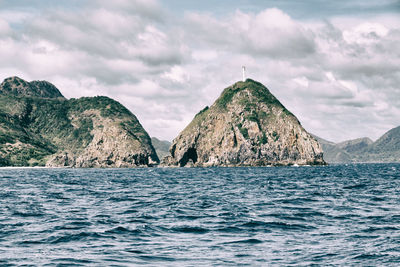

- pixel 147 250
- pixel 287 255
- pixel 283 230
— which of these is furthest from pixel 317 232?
pixel 147 250

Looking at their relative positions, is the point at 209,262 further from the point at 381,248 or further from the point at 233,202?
the point at 233,202

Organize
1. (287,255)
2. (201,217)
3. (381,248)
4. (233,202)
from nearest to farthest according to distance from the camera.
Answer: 1. (287,255)
2. (381,248)
3. (201,217)
4. (233,202)

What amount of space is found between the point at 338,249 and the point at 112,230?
50.9 feet

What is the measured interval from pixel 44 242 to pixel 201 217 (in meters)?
14.3

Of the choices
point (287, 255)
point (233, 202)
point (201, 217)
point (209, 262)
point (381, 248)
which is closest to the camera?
point (209, 262)

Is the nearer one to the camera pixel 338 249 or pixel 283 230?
pixel 338 249

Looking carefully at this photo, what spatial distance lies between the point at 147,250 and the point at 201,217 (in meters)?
12.9

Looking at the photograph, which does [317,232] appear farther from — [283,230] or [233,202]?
[233,202]

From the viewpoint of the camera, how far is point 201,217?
34750 millimetres

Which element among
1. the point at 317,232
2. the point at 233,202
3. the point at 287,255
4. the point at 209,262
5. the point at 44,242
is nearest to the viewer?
the point at 209,262

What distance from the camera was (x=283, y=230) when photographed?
28.8 m

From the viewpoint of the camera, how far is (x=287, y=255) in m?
20.9

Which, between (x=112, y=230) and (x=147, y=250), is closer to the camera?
(x=147, y=250)

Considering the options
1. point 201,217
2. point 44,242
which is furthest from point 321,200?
point 44,242
